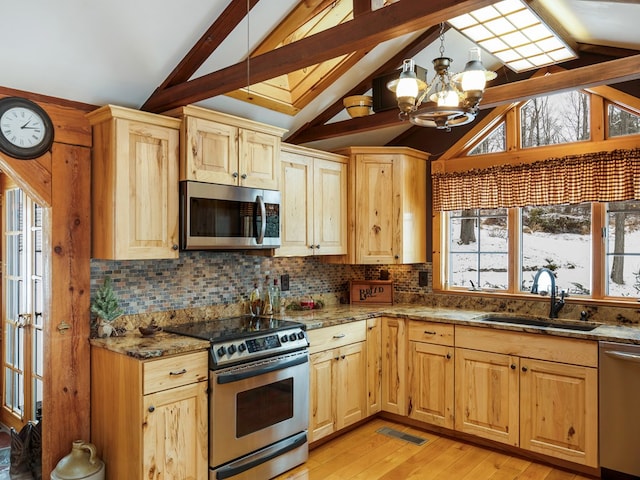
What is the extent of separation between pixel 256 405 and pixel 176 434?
0.52 m

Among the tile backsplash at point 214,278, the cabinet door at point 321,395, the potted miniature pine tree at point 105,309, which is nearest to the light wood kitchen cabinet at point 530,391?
the cabinet door at point 321,395

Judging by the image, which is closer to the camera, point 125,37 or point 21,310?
point 125,37

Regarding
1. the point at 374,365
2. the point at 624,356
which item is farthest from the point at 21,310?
the point at 624,356

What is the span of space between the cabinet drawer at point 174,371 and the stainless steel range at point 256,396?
0.06m

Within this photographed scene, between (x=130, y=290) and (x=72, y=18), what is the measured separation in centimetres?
161

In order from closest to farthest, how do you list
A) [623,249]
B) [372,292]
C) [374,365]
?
[623,249]
[374,365]
[372,292]

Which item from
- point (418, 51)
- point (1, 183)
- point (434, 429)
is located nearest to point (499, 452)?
point (434, 429)

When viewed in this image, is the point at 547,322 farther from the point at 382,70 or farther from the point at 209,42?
the point at 209,42

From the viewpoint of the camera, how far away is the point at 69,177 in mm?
2871

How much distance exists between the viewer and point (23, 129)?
268cm

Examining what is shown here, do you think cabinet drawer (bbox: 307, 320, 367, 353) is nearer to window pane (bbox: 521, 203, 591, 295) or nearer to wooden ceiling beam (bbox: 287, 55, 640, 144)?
window pane (bbox: 521, 203, 591, 295)

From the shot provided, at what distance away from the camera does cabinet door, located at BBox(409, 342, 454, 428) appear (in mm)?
3678

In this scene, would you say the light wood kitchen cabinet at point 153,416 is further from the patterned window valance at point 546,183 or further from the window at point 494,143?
the window at point 494,143

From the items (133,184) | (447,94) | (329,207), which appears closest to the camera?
(447,94)
